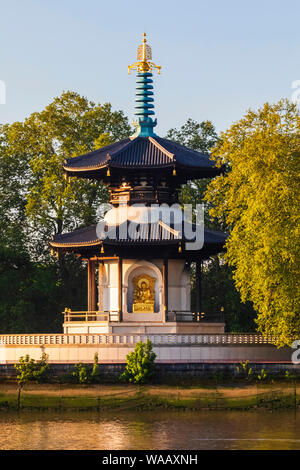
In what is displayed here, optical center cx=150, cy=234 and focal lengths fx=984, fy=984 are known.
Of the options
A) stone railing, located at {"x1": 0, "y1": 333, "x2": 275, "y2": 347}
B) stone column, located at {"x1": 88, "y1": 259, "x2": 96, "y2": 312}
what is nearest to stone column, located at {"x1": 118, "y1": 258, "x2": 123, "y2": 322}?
stone column, located at {"x1": 88, "y1": 259, "x2": 96, "y2": 312}

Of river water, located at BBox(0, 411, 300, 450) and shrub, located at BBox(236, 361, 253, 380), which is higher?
shrub, located at BBox(236, 361, 253, 380)

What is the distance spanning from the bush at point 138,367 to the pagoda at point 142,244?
4.45 meters

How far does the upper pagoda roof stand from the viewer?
48.3 meters

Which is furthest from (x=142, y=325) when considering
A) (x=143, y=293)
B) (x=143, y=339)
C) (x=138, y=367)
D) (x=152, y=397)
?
(x=152, y=397)

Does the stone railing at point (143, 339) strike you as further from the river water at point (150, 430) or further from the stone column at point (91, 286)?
the river water at point (150, 430)

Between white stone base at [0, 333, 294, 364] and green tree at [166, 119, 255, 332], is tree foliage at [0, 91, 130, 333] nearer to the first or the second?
green tree at [166, 119, 255, 332]

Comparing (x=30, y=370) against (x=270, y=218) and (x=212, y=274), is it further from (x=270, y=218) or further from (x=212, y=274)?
(x=212, y=274)

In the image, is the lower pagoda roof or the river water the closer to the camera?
the river water

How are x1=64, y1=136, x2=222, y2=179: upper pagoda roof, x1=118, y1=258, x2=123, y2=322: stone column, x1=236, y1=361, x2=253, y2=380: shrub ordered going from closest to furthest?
x1=236, y1=361, x2=253, y2=380: shrub < x1=118, y1=258, x2=123, y2=322: stone column < x1=64, y1=136, x2=222, y2=179: upper pagoda roof

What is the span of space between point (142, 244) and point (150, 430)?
13.8 metres

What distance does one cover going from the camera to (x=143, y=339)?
1762 inches

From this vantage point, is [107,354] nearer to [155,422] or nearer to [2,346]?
[2,346]

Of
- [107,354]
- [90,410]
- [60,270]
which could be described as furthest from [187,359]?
[60,270]

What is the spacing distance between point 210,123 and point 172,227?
20.9 m
